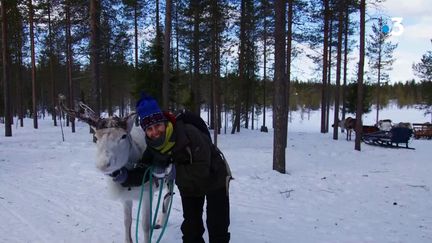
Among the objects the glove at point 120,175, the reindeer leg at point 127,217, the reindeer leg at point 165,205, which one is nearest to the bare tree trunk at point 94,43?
the reindeer leg at point 165,205

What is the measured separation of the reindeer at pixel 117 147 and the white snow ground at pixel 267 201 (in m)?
1.14

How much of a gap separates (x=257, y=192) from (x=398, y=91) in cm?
11286

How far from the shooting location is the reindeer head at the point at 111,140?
134 inches

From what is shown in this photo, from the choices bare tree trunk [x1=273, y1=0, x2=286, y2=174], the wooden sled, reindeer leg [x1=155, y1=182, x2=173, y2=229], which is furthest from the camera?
the wooden sled

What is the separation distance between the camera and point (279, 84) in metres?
10.7

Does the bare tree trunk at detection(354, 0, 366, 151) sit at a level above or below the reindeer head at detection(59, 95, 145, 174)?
above

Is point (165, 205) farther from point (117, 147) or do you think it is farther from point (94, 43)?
point (94, 43)

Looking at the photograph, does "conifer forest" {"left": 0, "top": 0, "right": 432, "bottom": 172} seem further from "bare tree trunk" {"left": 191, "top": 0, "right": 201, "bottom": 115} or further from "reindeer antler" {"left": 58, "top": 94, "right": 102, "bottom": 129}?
"reindeer antler" {"left": 58, "top": 94, "right": 102, "bottom": 129}

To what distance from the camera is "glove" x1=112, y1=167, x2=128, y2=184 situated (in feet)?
12.1

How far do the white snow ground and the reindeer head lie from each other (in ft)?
6.22

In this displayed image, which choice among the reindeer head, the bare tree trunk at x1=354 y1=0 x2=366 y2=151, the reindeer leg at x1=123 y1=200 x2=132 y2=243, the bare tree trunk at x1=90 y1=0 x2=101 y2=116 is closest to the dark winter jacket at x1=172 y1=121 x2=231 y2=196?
the reindeer head

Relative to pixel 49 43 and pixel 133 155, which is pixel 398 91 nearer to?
pixel 49 43

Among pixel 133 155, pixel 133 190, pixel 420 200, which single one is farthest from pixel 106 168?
pixel 420 200

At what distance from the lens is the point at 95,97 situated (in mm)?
17938
